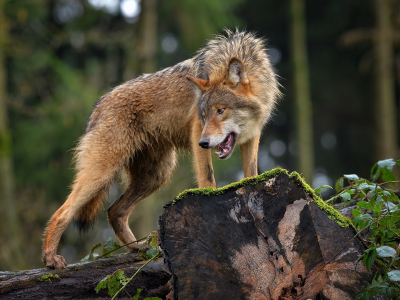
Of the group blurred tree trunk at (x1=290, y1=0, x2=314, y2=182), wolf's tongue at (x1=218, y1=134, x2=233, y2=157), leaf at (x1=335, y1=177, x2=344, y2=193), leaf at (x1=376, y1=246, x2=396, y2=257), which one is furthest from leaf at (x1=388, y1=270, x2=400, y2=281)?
blurred tree trunk at (x1=290, y1=0, x2=314, y2=182)

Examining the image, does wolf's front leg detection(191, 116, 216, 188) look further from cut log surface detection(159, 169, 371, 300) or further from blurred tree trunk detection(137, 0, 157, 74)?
blurred tree trunk detection(137, 0, 157, 74)

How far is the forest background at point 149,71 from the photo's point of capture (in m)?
15.2

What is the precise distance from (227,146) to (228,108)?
45 cm

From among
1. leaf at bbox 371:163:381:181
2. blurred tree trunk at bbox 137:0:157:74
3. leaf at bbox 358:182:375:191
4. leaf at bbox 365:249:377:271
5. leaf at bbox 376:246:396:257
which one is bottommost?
leaf at bbox 365:249:377:271

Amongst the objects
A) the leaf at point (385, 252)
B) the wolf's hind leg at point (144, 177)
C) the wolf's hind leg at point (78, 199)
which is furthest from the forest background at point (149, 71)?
the leaf at point (385, 252)

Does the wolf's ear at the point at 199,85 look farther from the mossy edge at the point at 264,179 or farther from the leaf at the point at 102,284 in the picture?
the leaf at the point at 102,284

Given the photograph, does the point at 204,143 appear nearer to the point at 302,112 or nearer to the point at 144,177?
the point at 144,177

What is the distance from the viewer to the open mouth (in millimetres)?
5805

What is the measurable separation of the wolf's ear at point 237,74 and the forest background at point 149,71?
6.95m

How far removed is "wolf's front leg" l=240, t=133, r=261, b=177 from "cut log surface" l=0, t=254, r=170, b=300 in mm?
1975

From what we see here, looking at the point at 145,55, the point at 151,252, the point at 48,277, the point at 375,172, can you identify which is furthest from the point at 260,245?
the point at 145,55

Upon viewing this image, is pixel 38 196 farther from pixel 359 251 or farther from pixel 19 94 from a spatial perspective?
pixel 359 251

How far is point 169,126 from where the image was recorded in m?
6.56

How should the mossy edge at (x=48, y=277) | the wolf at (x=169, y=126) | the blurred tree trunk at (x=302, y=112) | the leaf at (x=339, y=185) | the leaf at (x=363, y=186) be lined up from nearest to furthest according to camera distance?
the leaf at (x=363, y=186) → the mossy edge at (x=48, y=277) → the leaf at (x=339, y=185) → the wolf at (x=169, y=126) → the blurred tree trunk at (x=302, y=112)
